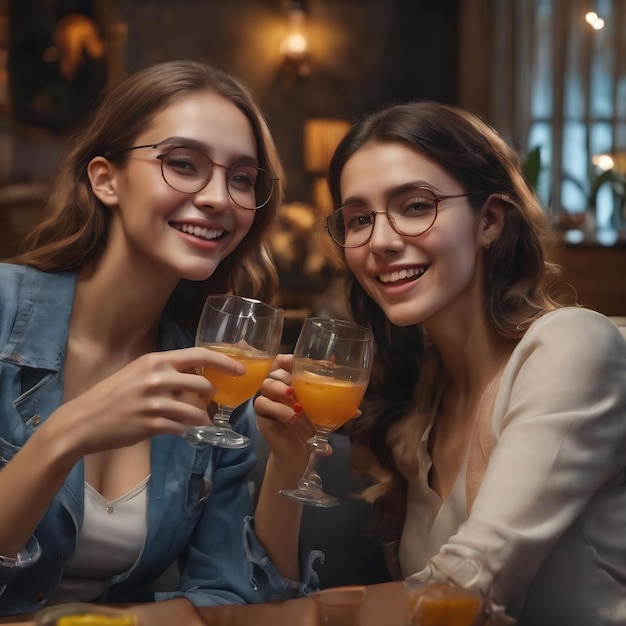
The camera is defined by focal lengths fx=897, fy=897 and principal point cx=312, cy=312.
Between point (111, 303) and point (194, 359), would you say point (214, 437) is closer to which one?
point (194, 359)

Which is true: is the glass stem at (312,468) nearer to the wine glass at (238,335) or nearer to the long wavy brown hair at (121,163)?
the wine glass at (238,335)

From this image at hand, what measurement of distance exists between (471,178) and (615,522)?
78 cm

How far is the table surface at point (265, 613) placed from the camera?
134cm

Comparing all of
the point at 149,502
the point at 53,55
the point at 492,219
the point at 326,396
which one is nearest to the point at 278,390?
the point at 326,396

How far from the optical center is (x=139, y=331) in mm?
2207

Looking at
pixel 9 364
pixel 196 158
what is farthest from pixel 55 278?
pixel 196 158

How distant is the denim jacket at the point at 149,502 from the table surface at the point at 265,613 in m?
0.24

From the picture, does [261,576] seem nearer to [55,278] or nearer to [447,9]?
[55,278]

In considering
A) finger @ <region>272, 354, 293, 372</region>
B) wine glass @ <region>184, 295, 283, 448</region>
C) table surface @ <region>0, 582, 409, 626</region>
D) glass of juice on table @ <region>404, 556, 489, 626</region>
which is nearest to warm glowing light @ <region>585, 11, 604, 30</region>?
finger @ <region>272, 354, 293, 372</region>

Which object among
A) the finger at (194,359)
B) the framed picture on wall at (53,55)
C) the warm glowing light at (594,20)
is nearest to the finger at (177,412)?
the finger at (194,359)

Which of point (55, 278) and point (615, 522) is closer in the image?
point (615, 522)

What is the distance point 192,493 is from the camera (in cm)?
209

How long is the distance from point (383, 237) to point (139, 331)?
69cm

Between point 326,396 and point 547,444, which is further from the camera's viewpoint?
point 326,396
